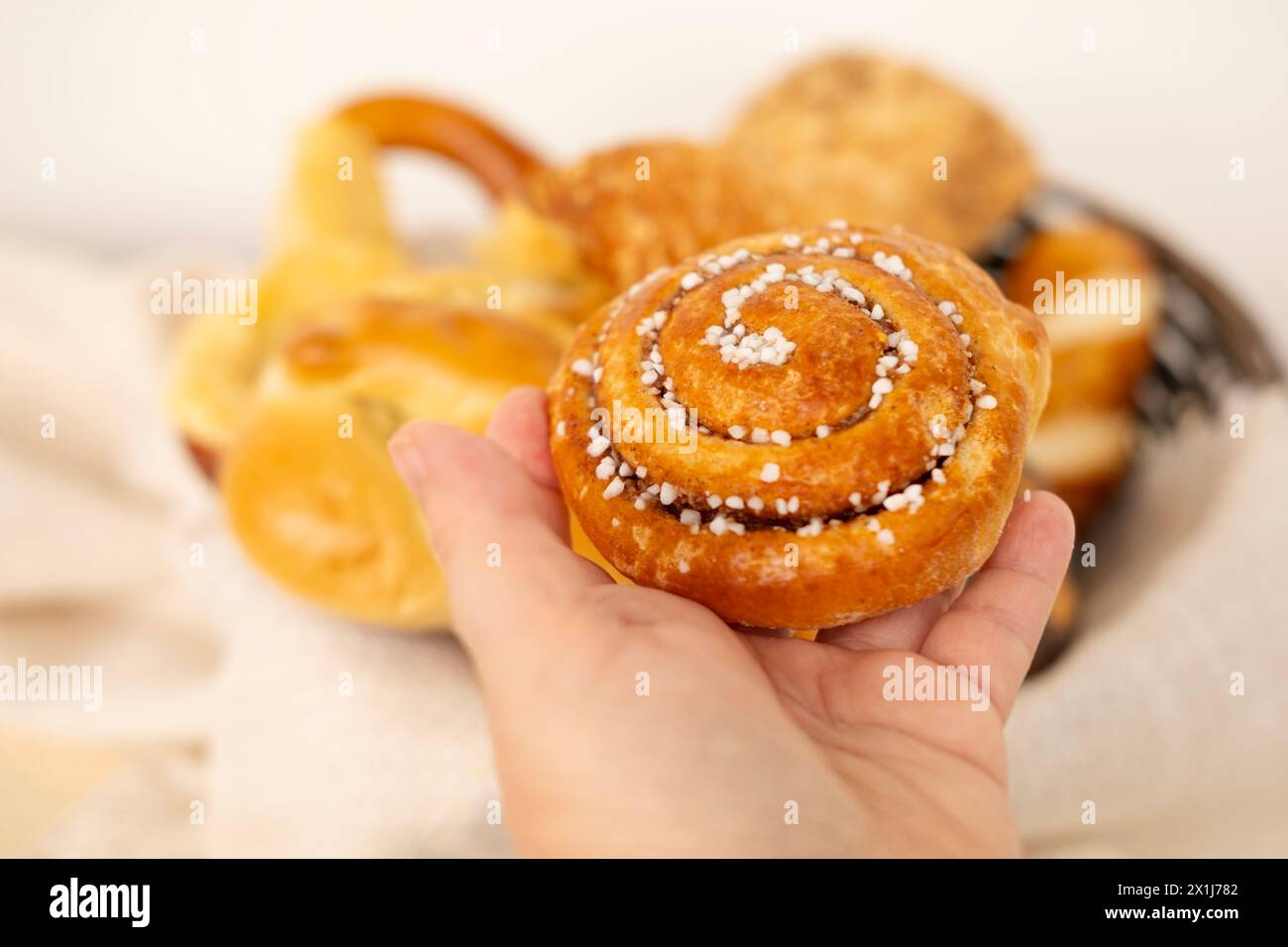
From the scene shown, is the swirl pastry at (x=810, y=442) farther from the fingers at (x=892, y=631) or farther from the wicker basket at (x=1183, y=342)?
the wicker basket at (x=1183, y=342)

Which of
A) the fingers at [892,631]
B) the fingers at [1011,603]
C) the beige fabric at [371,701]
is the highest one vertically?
the fingers at [1011,603]

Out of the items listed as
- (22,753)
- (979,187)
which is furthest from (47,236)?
(979,187)

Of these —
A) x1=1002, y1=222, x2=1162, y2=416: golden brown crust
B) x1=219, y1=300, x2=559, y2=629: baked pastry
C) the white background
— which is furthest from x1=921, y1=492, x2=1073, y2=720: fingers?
the white background

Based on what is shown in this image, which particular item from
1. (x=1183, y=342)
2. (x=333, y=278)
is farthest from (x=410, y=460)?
(x=1183, y=342)

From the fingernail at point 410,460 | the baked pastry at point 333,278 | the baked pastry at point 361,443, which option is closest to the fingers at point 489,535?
the fingernail at point 410,460

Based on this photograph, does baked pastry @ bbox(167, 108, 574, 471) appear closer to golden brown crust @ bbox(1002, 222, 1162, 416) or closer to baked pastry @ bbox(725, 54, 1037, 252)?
baked pastry @ bbox(725, 54, 1037, 252)
